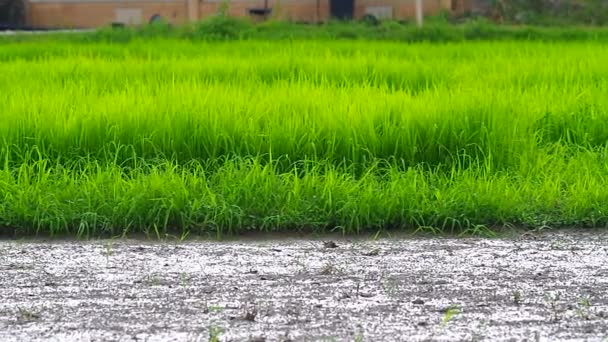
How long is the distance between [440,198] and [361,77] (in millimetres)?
3234

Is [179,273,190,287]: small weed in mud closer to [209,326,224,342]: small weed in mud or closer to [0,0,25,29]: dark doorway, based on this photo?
[209,326,224,342]: small weed in mud

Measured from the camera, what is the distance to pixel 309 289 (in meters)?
2.79

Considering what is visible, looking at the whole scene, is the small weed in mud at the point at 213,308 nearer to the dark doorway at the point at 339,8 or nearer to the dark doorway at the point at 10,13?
the dark doorway at the point at 339,8

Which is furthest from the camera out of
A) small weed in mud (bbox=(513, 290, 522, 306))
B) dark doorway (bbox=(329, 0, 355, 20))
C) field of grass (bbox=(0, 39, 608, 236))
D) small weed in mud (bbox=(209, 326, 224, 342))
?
dark doorway (bbox=(329, 0, 355, 20))

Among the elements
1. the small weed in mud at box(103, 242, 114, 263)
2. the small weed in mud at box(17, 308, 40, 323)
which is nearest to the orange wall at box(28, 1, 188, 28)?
the small weed in mud at box(103, 242, 114, 263)

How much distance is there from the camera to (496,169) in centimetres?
423

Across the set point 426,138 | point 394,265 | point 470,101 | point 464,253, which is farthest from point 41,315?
point 470,101

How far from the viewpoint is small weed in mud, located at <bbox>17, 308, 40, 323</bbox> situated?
255 cm

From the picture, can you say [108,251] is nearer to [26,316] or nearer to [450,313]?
[26,316]

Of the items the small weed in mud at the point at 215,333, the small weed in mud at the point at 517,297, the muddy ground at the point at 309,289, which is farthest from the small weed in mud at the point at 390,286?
the small weed in mud at the point at 215,333

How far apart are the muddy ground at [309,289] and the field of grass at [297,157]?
18 cm

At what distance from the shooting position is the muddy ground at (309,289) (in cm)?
247

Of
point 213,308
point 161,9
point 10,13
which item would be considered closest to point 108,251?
point 213,308

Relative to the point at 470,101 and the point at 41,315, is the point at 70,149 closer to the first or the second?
the point at 41,315
